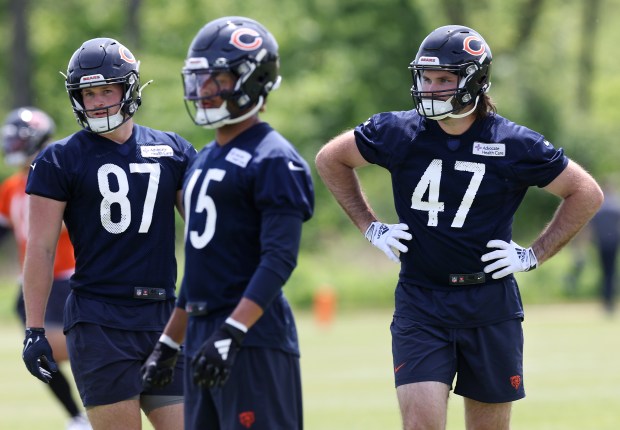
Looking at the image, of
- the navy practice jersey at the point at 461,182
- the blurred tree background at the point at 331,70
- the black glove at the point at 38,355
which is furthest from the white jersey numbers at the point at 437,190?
the blurred tree background at the point at 331,70

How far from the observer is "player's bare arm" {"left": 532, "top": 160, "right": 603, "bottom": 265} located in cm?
603

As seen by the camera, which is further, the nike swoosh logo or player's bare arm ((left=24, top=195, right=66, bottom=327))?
player's bare arm ((left=24, top=195, right=66, bottom=327))

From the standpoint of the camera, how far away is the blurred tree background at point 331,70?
99.8ft

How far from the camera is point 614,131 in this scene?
42.2 meters

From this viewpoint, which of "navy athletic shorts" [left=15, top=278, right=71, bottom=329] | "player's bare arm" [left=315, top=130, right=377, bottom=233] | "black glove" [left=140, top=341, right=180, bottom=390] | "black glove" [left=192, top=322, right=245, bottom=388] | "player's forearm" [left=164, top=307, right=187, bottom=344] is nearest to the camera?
"black glove" [left=192, top=322, right=245, bottom=388]

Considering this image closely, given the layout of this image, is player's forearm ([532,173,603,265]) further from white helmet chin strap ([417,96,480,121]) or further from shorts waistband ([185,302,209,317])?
shorts waistband ([185,302,209,317])

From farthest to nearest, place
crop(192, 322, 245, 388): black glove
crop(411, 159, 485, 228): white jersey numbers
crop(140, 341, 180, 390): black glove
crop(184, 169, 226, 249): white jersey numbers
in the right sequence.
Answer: crop(411, 159, 485, 228): white jersey numbers
crop(140, 341, 180, 390): black glove
crop(184, 169, 226, 249): white jersey numbers
crop(192, 322, 245, 388): black glove

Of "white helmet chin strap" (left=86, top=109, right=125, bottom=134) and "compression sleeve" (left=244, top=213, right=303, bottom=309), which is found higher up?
"white helmet chin strap" (left=86, top=109, right=125, bottom=134)

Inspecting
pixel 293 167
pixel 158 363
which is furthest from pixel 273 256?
pixel 158 363

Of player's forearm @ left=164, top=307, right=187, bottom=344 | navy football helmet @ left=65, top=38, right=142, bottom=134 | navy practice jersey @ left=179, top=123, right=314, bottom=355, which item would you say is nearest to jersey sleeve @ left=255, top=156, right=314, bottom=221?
navy practice jersey @ left=179, top=123, right=314, bottom=355

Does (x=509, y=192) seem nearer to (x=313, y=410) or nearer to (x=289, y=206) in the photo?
(x=289, y=206)

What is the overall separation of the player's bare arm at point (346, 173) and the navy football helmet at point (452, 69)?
489 millimetres

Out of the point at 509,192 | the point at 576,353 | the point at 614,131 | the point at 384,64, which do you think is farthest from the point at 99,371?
the point at 614,131

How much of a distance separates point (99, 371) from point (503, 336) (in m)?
1.88
